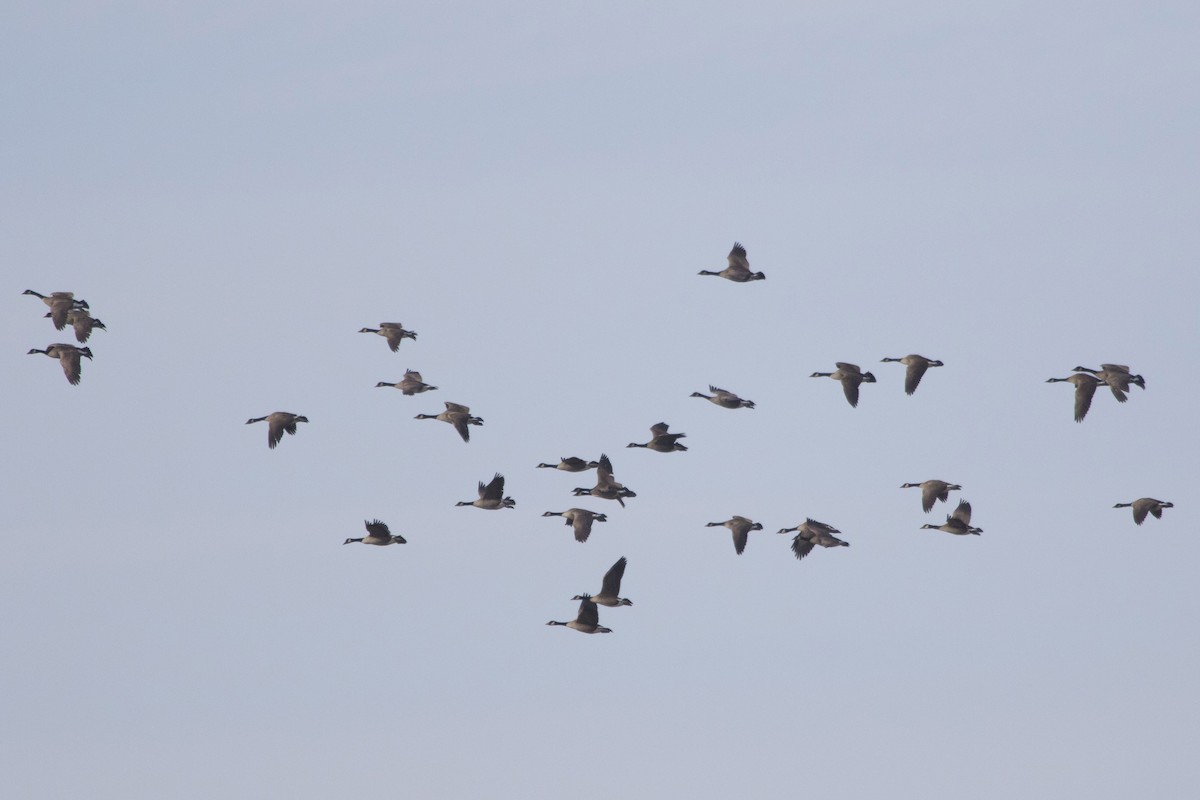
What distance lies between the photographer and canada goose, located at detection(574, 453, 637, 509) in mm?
56688

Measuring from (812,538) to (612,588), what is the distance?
6085 millimetres

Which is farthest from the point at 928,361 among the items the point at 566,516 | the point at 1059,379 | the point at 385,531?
the point at 385,531

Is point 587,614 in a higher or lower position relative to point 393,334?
lower

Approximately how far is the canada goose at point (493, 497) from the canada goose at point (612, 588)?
15.9 feet

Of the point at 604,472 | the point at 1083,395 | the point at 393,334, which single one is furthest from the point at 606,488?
the point at 1083,395

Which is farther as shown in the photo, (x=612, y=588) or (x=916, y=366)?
(x=916, y=366)

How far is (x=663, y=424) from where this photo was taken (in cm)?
5941

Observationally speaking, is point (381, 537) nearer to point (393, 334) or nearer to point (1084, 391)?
point (393, 334)

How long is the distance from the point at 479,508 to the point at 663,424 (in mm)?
5424

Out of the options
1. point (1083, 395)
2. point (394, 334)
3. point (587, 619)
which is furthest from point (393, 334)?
point (1083, 395)

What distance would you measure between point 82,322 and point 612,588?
14338mm

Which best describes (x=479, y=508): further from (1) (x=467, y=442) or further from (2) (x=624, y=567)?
(2) (x=624, y=567)

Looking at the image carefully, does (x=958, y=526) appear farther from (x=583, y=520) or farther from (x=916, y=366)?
(x=583, y=520)

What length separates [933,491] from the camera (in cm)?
5741
